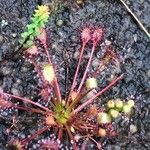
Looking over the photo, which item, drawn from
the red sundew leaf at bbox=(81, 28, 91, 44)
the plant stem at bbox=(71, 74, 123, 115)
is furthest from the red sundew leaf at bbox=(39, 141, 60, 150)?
the red sundew leaf at bbox=(81, 28, 91, 44)

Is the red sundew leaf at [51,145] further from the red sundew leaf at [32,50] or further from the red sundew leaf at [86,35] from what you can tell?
the red sundew leaf at [86,35]

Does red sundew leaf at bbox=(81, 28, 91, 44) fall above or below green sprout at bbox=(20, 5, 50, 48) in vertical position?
below

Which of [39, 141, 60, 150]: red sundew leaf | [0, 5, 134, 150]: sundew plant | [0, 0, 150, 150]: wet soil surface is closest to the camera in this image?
[39, 141, 60, 150]: red sundew leaf

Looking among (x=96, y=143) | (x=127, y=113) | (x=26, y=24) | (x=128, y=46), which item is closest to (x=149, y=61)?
(x=128, y=46)

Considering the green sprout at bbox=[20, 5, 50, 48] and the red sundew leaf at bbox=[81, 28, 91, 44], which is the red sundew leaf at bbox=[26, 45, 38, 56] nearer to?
the green sprout at bbox=[20, 5, 50, 48]

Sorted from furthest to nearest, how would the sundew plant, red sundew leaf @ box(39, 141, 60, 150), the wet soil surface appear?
the wet soil surface < the sundew plant < red sundew leaf @ box(39, 141, 60, 150)

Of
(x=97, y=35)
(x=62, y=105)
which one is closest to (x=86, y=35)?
(x=97, y=35)

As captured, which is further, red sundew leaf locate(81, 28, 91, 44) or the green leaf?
red sundew leaf locate(81, 28, 91, 44)

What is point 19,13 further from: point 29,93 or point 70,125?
point 70,125
